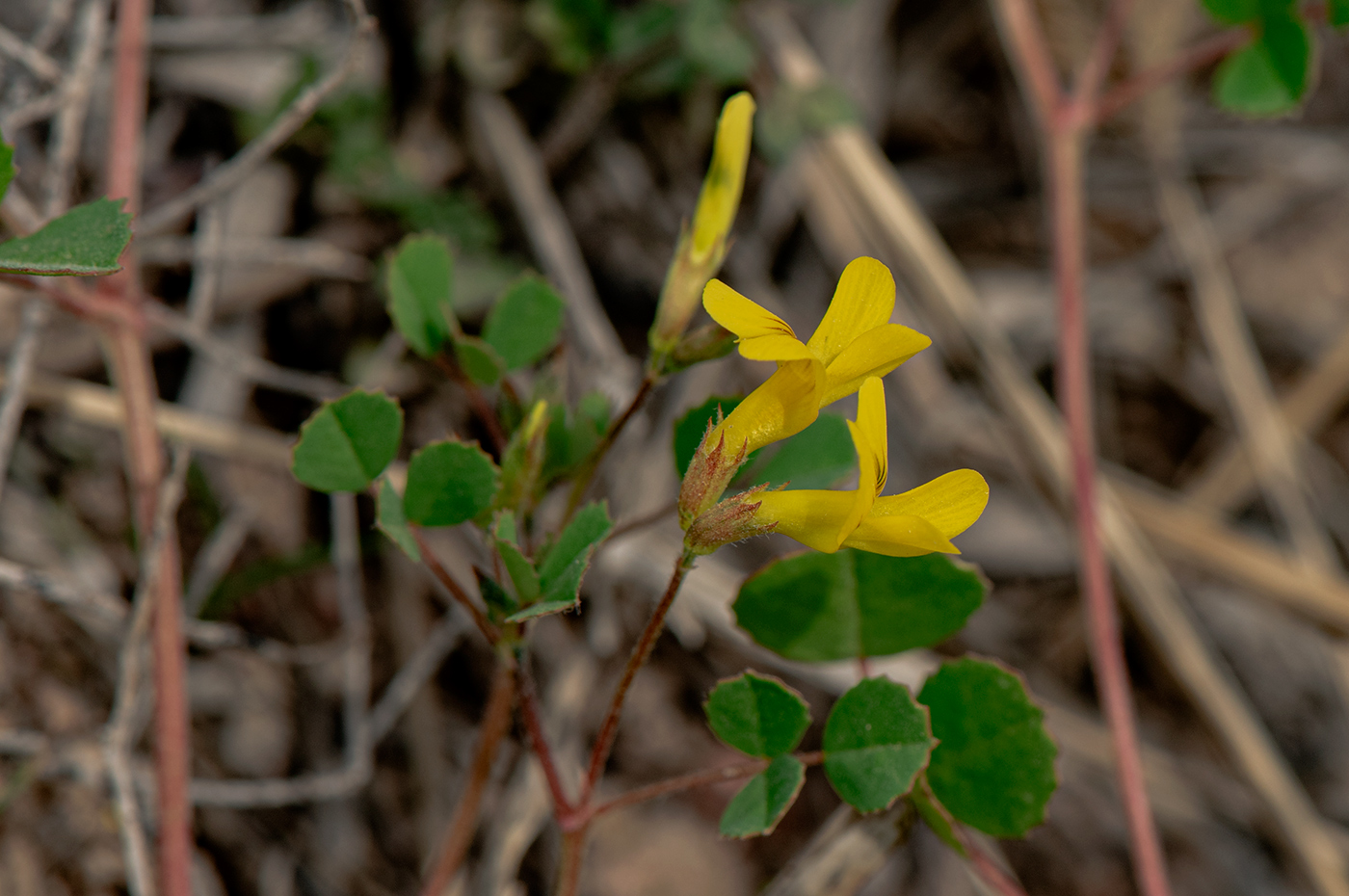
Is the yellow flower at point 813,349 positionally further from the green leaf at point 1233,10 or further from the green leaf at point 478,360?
the green leaf at point 1233,10

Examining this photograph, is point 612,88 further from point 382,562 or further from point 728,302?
point 728,302

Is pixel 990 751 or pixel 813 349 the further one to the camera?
pixel 990 751

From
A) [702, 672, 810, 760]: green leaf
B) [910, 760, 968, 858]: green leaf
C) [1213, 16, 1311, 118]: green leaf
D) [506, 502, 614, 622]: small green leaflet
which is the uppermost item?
[506, 502, 614, 622]: small green leaflet

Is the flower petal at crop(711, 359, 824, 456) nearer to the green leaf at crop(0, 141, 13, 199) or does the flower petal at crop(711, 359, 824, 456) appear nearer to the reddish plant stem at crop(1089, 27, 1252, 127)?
the green leaf at crop(0, 141, 13, 199)

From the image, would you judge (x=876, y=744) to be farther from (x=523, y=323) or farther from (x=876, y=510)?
(x=523, y=323)

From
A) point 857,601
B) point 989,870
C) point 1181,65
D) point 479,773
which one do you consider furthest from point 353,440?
point 1181,65

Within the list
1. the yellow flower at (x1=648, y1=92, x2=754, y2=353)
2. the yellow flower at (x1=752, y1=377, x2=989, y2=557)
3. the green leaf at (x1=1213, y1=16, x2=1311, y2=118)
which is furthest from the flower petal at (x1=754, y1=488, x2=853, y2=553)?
the green leaf at (x1=1213, y1=16, x2=1311, y2=118)
